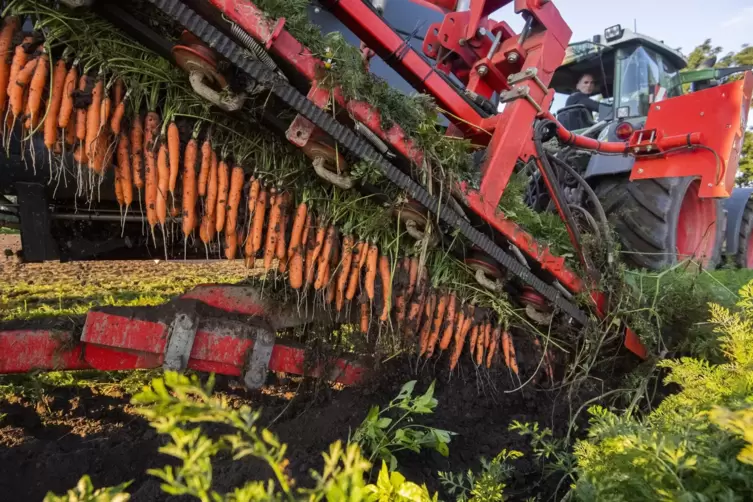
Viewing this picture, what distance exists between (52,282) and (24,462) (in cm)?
339

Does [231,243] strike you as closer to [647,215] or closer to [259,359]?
[259,359]

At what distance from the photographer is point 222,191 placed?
1722mm

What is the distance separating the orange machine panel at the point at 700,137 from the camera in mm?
2717

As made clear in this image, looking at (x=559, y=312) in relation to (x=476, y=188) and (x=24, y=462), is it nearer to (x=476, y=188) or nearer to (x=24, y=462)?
(x=476, y=188)

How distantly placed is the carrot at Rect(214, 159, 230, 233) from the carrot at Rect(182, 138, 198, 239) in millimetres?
90

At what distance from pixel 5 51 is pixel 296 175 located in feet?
3.36

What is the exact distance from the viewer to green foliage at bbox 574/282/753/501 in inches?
32.3

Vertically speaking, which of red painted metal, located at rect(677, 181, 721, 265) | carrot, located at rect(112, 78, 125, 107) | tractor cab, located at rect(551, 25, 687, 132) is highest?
tractor cab, located at rect(551, 25, 687, 132)

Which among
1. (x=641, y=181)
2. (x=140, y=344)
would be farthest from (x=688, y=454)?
(x=641, y=181)

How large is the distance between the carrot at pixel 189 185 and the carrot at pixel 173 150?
0.11ft

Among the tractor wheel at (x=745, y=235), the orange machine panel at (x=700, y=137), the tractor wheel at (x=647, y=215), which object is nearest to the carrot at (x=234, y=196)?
the orange machine panel at (x=700, y=137)

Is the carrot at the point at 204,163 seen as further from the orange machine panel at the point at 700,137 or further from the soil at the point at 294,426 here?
the orange machine panel at the point at 700,137

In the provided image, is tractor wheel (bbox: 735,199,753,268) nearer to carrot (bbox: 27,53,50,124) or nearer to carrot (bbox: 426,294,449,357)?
carrot (bbox: 426,294,449,357)

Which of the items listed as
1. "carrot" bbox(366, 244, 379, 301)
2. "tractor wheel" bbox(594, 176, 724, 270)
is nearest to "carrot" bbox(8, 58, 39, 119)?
"carrot" bbox(366, 244, 379, 301)
